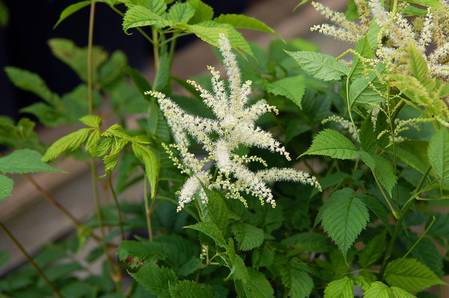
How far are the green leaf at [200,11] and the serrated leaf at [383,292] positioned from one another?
0.38 metres

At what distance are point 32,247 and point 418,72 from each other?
154 cm

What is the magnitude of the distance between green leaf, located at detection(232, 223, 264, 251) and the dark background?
1.46m

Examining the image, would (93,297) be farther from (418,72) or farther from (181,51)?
(181,51)

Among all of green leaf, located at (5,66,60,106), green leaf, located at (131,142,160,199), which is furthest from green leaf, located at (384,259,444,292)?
green leaf, located at (5,66,60,106)

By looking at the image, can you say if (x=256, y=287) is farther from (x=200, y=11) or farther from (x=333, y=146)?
(x=200, y=11)

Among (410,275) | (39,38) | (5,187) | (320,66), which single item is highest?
(320,66)

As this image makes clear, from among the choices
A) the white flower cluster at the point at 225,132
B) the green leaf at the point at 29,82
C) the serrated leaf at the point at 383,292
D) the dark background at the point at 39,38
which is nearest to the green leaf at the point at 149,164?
the white flower cluster at the point at 225,132

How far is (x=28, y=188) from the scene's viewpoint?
6.54ft

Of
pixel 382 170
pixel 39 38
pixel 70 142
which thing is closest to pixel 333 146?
pixel 382 170

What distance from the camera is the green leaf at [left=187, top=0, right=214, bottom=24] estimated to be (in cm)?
83

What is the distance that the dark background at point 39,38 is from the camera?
6.84 feet

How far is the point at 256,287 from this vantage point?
0.75 metres

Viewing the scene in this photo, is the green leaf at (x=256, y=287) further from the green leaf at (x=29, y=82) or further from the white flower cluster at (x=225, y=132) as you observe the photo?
the green leaf at (x=29, y=82)

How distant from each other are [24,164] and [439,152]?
0.49 metres
